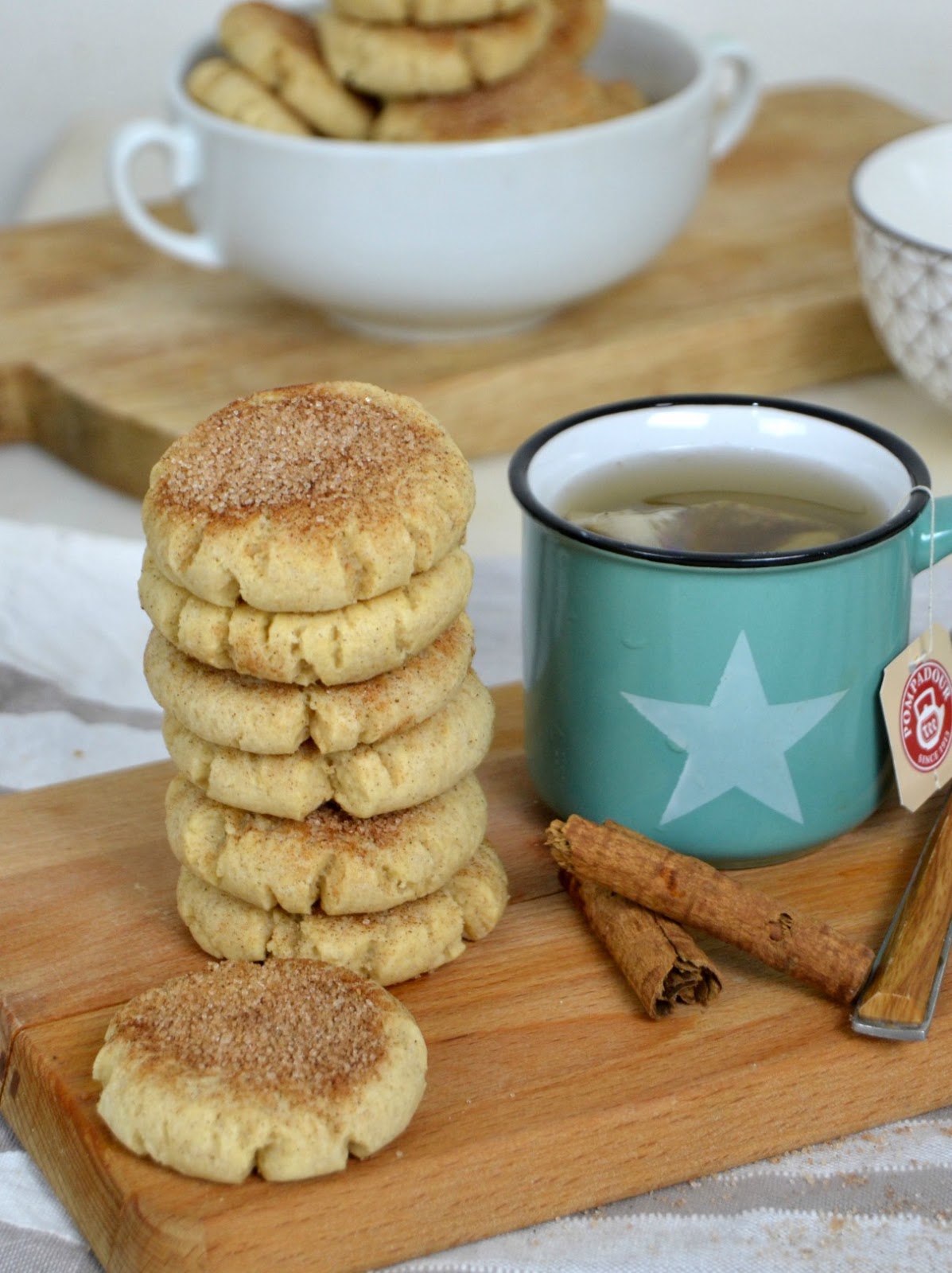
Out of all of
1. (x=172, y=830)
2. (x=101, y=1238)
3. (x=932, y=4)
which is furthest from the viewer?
(x=932, y=4)

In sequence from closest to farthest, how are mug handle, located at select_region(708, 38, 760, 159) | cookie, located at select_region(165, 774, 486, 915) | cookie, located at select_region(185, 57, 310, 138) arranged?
cookie, located at select_region(165, 774, 486, 915), cookie, located at select_region(185, 57, 310, 138), mug handle, located at select_region(708, 38, 760, 159)

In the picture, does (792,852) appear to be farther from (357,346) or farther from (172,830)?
(357,346)

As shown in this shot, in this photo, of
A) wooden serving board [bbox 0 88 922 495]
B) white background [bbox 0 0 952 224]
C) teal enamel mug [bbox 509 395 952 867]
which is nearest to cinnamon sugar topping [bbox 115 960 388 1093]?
teal enamel mug [bbox 509 395 952 867]

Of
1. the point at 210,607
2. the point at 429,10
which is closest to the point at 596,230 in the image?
the point at 429,10

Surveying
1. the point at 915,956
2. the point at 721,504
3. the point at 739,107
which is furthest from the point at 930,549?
the point at 739,107

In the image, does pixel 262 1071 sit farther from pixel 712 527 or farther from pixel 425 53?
pixel 425 53

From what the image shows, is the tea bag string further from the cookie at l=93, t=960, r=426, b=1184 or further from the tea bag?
the cookie at l=93, t=960, r=426, b=1184

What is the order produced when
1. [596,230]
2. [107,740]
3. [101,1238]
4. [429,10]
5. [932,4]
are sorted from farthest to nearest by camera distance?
[932,4] → [596,230] → [429,10] → [107,740] → [101,1238]
